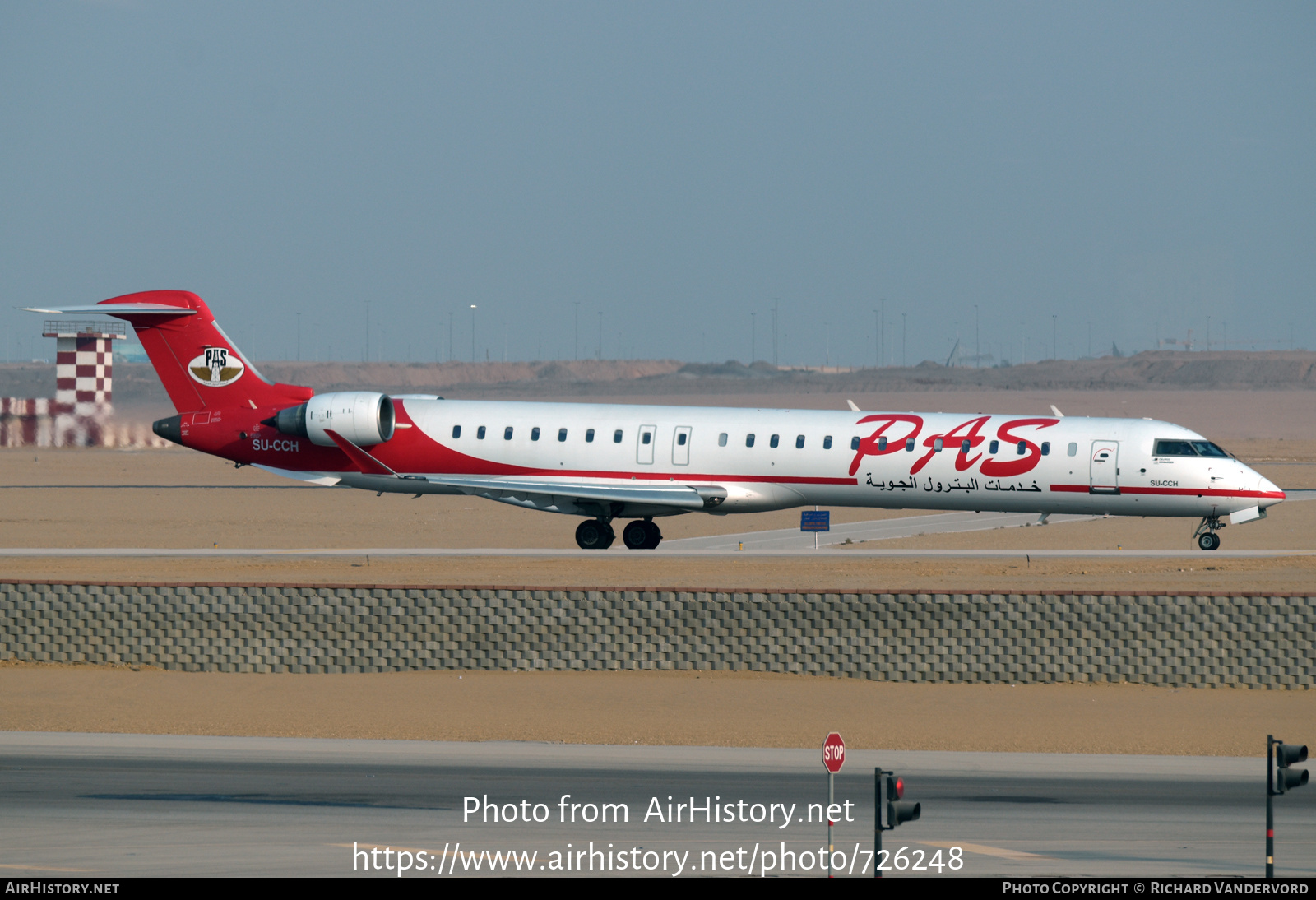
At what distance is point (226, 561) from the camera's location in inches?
1167

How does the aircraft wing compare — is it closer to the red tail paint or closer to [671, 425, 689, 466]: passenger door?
[671, 425, 689, 466]: passenger door

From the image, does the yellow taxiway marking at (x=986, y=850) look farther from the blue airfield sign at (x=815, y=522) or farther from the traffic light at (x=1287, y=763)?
the blue airfield sign at (x=815, y=522)

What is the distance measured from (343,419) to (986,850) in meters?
23.5

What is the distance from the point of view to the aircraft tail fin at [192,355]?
114 feet

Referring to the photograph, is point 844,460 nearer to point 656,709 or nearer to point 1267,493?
point 1267,493

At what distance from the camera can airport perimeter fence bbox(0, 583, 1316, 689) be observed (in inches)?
758

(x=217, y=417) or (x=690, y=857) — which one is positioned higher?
(x=217, y=417)

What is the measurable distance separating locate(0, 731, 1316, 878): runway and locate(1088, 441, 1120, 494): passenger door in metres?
15.3

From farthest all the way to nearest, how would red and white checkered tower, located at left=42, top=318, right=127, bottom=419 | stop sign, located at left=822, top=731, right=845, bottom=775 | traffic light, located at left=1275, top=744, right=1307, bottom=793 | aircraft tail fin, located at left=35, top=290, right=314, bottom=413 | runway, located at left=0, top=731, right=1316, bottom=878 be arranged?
red and white checkered tower, located at left=42, top=318, right=127, bottom=419, aircraft tail fin, located at left=35, top=290, right=314, bottom=413, runway, located at left=0, top=731, right=1316, bottom=878, stop sign, located at left=822, top=731, right=845, bottom=775, traffic light, located at left=1275, top=744, right=1307, bottom=793

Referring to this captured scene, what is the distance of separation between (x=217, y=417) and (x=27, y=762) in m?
20.5

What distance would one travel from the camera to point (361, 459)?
33219 millimetres

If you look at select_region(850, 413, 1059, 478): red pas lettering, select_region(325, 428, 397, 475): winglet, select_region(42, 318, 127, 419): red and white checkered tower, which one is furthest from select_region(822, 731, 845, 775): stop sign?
select_region(42, 318, 127, 419): red and white checkered tower

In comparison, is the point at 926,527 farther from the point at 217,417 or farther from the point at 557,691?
the point at 557,691
